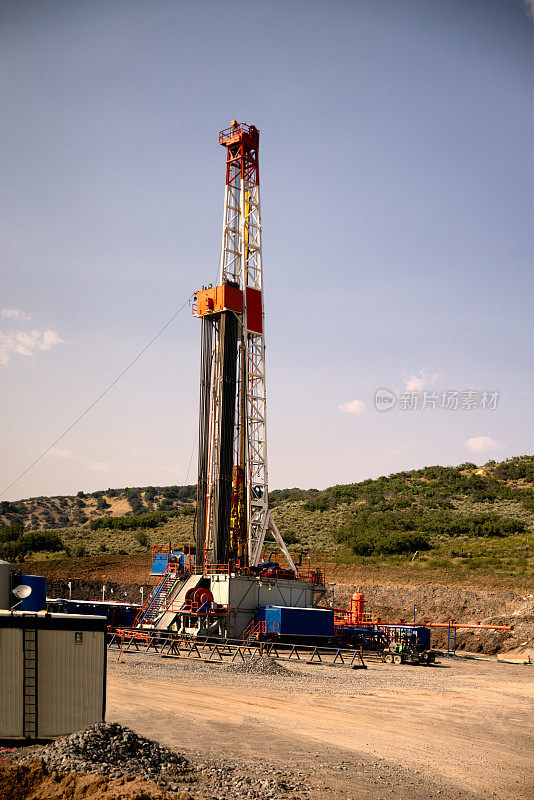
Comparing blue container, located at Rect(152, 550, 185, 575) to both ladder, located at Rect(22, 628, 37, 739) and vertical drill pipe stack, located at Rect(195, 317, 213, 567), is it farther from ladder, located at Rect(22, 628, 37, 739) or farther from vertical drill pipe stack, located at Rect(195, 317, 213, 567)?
ladder, located at Rect(22, 628, 37, 739)

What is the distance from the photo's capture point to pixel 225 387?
96.6 feet

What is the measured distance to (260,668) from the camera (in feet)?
64.4

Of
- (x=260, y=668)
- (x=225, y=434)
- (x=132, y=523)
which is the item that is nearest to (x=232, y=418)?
(x=225, y=434)

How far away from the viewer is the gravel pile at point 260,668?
19.4 meters

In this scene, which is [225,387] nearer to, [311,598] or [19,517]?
[311,598]

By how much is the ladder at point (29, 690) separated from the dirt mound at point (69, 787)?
1290mm

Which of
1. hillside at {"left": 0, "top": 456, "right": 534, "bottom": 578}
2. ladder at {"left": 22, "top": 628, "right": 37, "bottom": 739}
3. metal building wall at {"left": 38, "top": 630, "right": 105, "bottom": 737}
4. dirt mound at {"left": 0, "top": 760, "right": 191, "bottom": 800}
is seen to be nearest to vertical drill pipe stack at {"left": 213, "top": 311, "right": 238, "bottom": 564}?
hillside at {"left": 0, "top": 456, "right": 534, "bottom": 578}

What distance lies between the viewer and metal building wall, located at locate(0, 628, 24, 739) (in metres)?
9.79

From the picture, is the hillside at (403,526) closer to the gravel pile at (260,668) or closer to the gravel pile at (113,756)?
the gravel pile at (260,668)

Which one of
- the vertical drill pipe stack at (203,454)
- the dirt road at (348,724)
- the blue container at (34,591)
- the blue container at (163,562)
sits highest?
the vertical drill pipe stack at (203,454)

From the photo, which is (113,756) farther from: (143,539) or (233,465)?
Answer: (143,539)

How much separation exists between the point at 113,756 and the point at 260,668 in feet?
36.7

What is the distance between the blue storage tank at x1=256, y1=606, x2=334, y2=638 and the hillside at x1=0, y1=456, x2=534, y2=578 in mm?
16358

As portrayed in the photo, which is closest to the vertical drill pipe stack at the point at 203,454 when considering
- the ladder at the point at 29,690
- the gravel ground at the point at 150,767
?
the ladder at the point at 29,690
